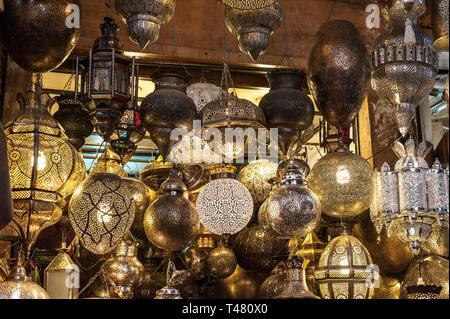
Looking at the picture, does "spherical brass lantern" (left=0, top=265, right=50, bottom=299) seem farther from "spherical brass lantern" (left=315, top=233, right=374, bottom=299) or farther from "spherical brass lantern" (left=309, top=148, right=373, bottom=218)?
"spherical brass lantern" (left=315, top=233, right=374, bottom=299)

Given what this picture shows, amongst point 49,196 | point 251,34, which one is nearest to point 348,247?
point 251,34

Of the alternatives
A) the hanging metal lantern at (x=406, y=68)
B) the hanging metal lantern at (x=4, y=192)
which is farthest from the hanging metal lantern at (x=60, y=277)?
the hanging metal lantern at (x=406, y=68)

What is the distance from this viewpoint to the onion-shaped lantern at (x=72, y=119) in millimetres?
3367

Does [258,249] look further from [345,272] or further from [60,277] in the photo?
[60,277]

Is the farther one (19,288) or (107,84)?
(107,84)

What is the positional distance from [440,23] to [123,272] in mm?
2247

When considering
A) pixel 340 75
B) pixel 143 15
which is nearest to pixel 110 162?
pixel 143 15

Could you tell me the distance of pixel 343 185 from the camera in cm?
308

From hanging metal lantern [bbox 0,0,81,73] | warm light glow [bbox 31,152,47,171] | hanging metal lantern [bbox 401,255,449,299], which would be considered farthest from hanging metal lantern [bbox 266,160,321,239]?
hanging metal lantern [bbox 0,0,81,73]

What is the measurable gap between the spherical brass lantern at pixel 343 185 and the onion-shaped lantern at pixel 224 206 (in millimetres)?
395

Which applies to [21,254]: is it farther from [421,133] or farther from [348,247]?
[421,133]

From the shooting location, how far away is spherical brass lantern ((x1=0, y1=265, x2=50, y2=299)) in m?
2.26

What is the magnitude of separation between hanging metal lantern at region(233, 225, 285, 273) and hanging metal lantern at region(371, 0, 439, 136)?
1360 mm

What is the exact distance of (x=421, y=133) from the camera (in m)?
4.04
